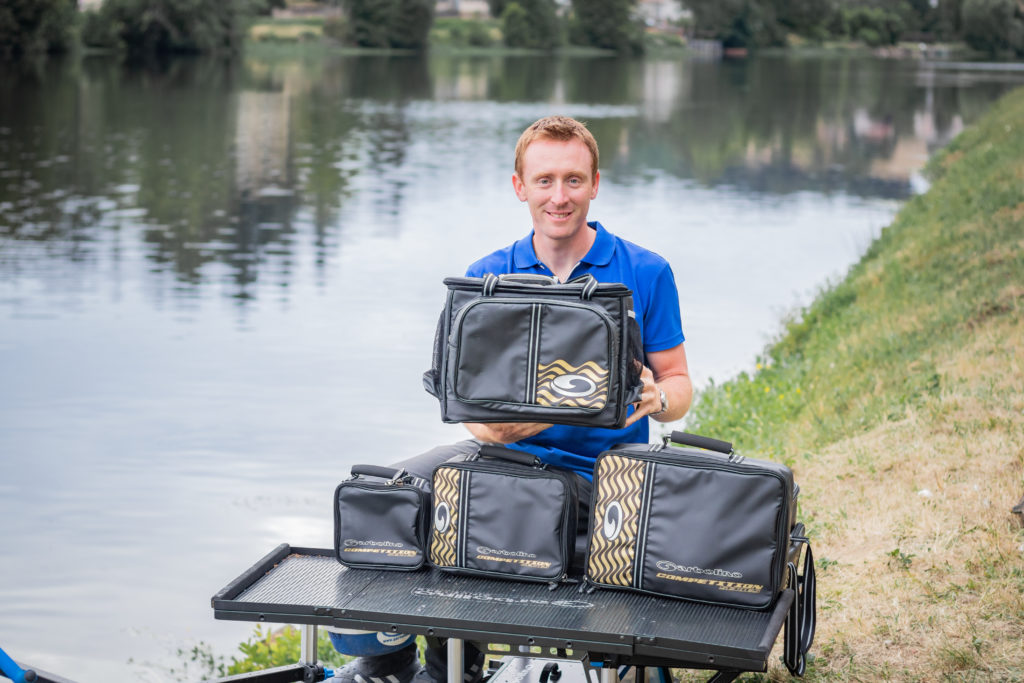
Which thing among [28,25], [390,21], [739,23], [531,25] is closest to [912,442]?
[28,25]

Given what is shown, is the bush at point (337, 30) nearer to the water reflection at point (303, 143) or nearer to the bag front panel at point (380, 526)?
the water reflection at point (303, 143)

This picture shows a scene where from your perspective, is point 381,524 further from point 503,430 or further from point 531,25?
point 531,25

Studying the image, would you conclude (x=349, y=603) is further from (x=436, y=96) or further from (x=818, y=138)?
(x=436, y=96)

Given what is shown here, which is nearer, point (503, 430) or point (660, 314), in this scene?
point (503, 430)

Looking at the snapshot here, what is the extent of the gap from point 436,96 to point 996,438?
44723mm

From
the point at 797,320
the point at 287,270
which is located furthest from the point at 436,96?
the point at 797,320

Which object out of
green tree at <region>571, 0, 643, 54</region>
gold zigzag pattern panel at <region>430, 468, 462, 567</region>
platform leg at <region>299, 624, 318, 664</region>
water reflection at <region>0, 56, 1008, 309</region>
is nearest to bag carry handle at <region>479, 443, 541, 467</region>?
gold zigzag pattern panel at <region>430, 468, 462, 567</region>

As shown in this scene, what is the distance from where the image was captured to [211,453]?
8.78m

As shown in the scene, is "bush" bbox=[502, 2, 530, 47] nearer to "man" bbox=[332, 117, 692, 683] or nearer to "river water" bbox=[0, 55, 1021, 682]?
"river water" bbox=[0, 55, 1021, 682]

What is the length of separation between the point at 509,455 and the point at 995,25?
115m

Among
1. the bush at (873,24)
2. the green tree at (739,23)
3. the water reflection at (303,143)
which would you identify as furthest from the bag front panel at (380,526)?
the bush at (873,24)

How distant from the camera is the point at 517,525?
3406 millimetres

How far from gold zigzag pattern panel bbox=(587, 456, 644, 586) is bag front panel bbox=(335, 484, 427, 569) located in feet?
1.65

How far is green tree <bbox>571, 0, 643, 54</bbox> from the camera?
4902 inches
